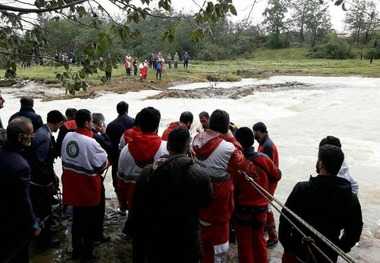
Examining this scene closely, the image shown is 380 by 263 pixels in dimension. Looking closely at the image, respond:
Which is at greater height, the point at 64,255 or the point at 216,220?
the point at 216,220

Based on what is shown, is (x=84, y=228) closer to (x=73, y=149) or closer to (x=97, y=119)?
(x=73, y=149)

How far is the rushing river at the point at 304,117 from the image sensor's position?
878 cm

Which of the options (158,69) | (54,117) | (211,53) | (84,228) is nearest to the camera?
(84,228)

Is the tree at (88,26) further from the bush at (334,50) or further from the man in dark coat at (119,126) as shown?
the bush at (334,50)

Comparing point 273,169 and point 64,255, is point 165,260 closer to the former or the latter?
point 273,169

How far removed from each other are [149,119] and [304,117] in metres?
14.1

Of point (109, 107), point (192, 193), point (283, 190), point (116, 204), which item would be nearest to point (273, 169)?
point (192, 193)

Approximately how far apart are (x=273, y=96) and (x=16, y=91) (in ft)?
52.9

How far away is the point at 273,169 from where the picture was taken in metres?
4.37

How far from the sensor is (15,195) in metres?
3.35

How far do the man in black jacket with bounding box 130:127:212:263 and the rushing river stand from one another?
339cm

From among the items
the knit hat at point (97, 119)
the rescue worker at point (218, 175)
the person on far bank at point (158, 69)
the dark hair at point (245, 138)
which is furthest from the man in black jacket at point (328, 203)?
the person on far bank at point (158, 69)

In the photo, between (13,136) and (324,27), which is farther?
(324,27)

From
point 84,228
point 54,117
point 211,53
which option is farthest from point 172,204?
point 211,53
